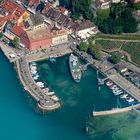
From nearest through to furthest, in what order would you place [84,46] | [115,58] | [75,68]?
1. [75,68]
2. [115,58]
3. [84,46]

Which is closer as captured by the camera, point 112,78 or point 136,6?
point 112,78

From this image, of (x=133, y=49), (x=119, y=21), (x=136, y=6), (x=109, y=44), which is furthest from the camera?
(x=136, y=6)

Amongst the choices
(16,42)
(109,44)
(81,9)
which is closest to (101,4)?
(81,9)

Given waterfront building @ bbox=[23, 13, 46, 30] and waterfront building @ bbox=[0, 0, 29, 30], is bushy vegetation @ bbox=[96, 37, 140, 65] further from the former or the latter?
waterfront building @ bbox=[0, 0, 29, 30]

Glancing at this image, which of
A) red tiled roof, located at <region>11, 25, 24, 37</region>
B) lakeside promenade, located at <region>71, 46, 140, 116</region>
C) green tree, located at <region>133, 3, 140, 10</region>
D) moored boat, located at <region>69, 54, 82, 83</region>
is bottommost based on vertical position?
lakeside promenade, located at <region>71, 46, 140, 116</region>

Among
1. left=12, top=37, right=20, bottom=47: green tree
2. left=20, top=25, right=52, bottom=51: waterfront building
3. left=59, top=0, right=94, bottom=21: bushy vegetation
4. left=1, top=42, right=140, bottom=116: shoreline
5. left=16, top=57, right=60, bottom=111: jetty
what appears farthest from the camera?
left=59, top=0, right=94, bottom=21: bushy vegetation

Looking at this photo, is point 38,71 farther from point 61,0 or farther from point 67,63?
point 61,0

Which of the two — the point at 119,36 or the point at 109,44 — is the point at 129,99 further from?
the point at 119,36

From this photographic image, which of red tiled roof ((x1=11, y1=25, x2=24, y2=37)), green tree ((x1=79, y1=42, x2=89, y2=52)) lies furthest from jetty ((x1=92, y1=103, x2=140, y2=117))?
red tiled roof ((x1=11, y1=25, x2=24, y2=37))
